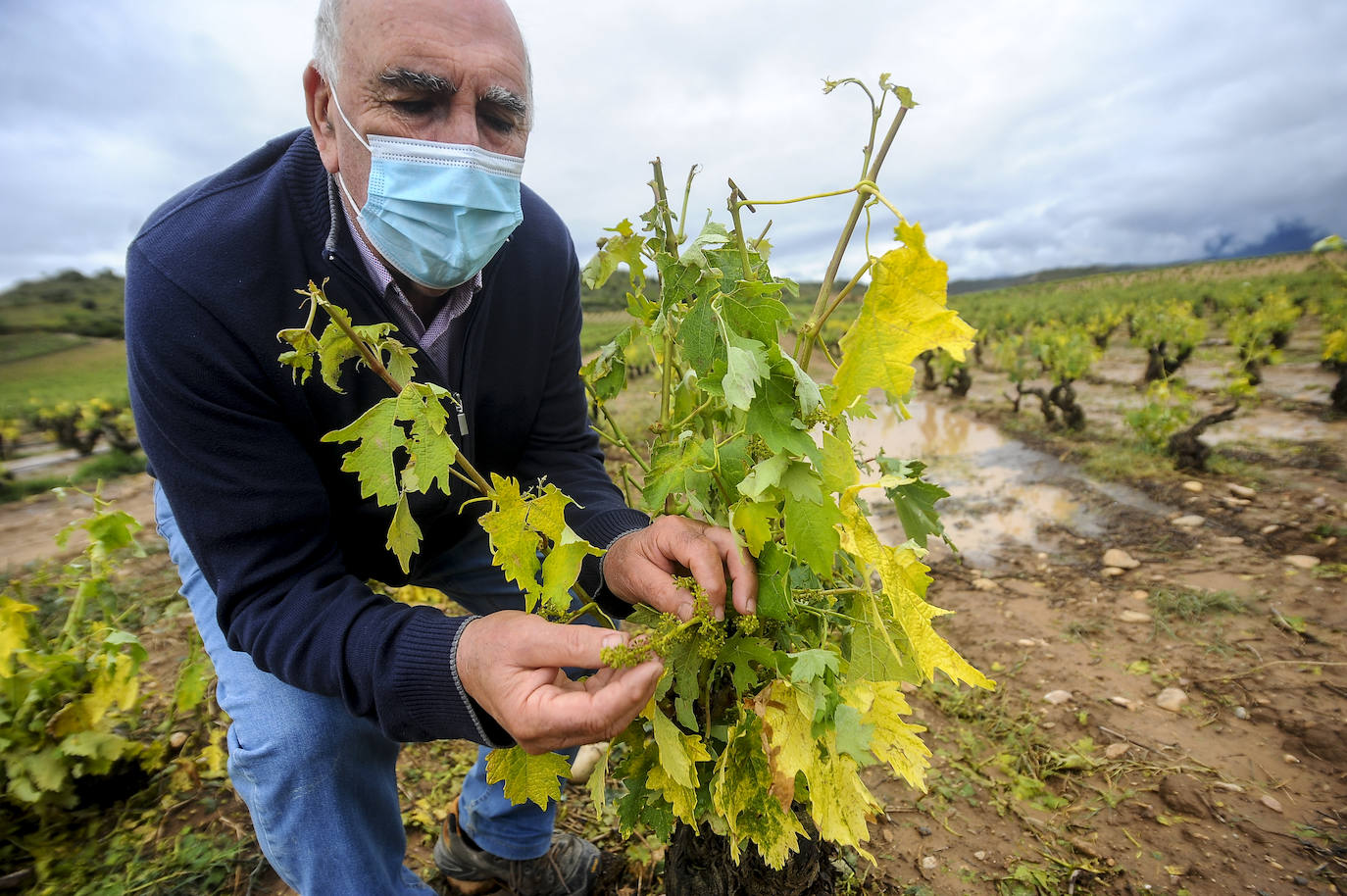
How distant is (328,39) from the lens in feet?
5.89

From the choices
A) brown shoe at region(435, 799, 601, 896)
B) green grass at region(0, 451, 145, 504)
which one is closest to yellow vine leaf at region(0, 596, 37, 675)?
brown shoe at region(435, 799, 601, 896)

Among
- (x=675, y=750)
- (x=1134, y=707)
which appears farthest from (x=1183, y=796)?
(x=675, y=750)

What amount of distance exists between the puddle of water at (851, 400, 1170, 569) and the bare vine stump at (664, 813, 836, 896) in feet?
7.84

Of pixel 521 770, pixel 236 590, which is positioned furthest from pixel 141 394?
pixel 521 770

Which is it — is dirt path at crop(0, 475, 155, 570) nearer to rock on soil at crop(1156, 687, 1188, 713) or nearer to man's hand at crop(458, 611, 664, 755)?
man's hand at crop(458, 611, 664, 755)

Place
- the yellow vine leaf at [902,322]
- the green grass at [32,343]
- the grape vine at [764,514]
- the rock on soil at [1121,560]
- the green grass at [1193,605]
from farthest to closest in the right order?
1. the green grass at [32,343]
2. the rock on soil at [1121,560]
3. the green grass at [1193,605]
4. the grape vine at [764,514]
5. the yellow vine leaf at [902,322]

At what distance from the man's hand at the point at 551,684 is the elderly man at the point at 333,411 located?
40 mm

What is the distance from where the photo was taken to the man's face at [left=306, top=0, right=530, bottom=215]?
1.69 meters

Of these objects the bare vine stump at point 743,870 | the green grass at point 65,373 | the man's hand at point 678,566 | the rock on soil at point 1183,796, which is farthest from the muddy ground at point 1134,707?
the green grass at point 65,373

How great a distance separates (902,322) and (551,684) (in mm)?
963

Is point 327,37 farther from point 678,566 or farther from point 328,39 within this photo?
point 678,566

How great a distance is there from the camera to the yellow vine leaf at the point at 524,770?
4.55 ft

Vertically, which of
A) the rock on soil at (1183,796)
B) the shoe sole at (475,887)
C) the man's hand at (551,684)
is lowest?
the shoe sole at (475,887)

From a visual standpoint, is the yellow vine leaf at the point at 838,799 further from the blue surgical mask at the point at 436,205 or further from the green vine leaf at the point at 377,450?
the blue surgical mask at the point at 436,205
